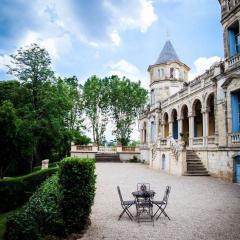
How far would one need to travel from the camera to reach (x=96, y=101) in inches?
1945

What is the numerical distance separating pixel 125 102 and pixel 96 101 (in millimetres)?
5377

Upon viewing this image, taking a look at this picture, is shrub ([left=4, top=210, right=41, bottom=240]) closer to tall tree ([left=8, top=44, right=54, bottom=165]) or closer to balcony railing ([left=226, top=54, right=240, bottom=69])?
balcony railing ([left=226, top=54, right=240, bottom=69])

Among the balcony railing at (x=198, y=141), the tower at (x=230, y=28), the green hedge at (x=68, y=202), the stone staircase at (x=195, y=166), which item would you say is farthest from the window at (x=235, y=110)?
the green hedge at (x=68, y=202)

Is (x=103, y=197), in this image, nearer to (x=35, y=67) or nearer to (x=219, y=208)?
(x=219, y=208)

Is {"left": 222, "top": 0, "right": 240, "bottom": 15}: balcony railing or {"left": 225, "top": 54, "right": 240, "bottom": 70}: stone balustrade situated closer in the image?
{"left": 225, "top": 54, "right": 240, "bottom": 70}: stone balustrade

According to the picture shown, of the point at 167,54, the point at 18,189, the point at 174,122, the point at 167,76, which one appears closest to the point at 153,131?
the point at 174,122

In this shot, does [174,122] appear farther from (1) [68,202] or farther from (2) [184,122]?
(1) [68,202]

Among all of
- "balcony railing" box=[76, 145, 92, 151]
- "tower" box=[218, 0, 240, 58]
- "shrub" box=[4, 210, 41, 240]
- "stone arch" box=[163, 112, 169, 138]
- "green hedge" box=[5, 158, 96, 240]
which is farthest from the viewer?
"balcony railing" box=[76, 145, 92, 151]

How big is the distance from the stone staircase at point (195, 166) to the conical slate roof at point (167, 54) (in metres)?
16.1

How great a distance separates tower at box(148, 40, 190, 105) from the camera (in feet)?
108

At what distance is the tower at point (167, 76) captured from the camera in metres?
33.1

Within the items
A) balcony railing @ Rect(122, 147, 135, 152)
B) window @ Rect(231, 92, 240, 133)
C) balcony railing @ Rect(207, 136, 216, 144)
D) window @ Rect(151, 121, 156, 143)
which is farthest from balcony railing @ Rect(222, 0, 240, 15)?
balcony railing @ Rect(122, 147, 135, 152)

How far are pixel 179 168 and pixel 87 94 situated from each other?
31.4m

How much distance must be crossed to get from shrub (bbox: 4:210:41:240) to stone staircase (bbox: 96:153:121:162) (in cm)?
3067
